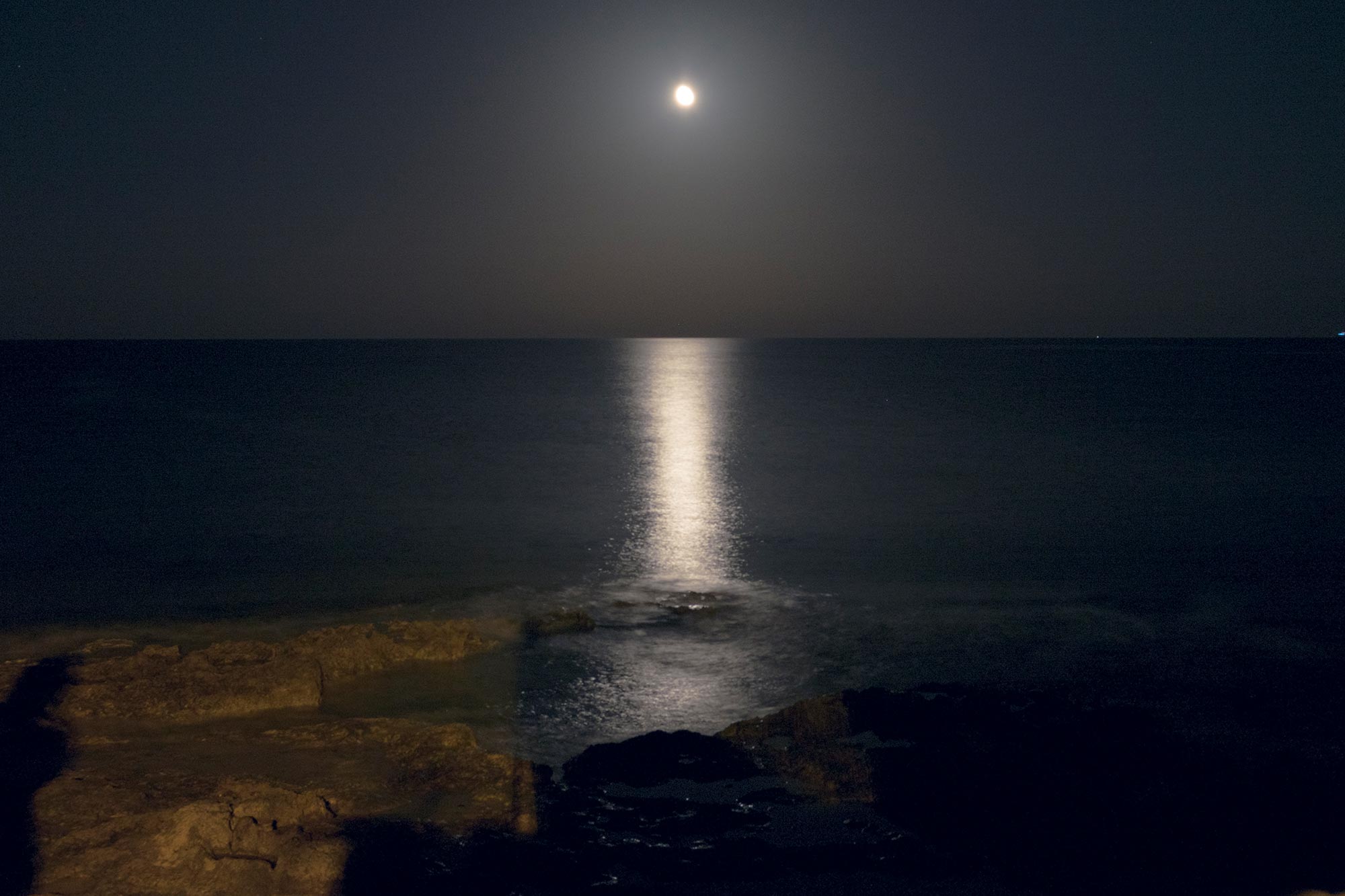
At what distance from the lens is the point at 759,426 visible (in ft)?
159

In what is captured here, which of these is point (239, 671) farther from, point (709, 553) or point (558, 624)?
point (709, 553)

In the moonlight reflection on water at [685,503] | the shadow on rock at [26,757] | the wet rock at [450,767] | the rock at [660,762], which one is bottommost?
the moonlight reflection on water at [685,503]

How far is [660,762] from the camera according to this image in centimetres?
816

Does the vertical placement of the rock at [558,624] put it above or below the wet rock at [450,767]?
below

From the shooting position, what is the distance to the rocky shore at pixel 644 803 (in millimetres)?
6145

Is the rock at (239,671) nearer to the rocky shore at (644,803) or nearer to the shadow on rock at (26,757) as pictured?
the rocky shore at (644,803)

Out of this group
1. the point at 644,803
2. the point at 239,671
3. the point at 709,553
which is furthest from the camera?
the point at 709,553

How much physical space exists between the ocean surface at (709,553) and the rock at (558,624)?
0.90 ft

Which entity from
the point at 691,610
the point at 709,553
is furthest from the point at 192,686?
the point at 709,553

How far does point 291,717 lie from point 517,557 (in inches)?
349

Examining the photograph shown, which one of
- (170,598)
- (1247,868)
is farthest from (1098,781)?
(170,598)

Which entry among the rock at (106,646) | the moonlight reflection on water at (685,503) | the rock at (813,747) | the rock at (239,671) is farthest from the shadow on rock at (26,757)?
the moonlight reflection on water at (685,503)

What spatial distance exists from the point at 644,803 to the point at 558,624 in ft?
18.0

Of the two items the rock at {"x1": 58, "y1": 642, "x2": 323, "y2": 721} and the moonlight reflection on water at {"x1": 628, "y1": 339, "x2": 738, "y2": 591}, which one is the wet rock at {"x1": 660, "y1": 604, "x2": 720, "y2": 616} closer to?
the moonlight reflection on water at {"x1": 628, "y1": 339, "x2": 738, "y2": 591}
